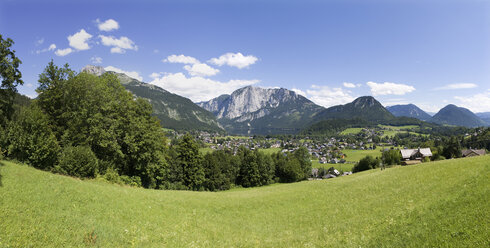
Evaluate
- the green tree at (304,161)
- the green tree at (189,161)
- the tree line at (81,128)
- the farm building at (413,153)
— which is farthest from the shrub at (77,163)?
the farm building at (413,153)

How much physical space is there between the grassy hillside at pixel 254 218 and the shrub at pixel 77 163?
1382 centimetres

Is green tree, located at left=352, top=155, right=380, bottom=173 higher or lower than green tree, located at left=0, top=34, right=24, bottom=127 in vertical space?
lower

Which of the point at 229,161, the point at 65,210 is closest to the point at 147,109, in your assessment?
the point at 65,210

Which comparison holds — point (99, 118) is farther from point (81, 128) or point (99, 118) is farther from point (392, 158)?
point (392, 158)

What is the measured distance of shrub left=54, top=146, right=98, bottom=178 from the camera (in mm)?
32688

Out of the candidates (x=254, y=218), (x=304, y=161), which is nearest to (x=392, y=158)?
(x=304, y=161)

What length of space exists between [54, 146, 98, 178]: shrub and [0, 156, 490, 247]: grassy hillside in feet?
45.3

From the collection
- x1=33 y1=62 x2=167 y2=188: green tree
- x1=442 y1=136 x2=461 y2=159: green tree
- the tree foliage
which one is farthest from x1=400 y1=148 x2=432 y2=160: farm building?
x1=33 y1=62 x2=167 y2=188: green tree

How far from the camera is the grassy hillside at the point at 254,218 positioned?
11.1 meters

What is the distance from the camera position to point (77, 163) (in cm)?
3291

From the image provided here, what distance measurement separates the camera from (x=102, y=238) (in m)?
13.1

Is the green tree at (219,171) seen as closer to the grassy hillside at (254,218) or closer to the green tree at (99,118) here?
the green tree at (99,118)

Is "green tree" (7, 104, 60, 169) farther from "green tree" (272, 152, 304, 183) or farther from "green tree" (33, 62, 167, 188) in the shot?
"green tree" (272, 152, 304, 183)

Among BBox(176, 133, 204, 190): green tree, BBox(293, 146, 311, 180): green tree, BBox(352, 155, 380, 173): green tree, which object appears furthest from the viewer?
BBox(352, 155, 380, 173): green tree
